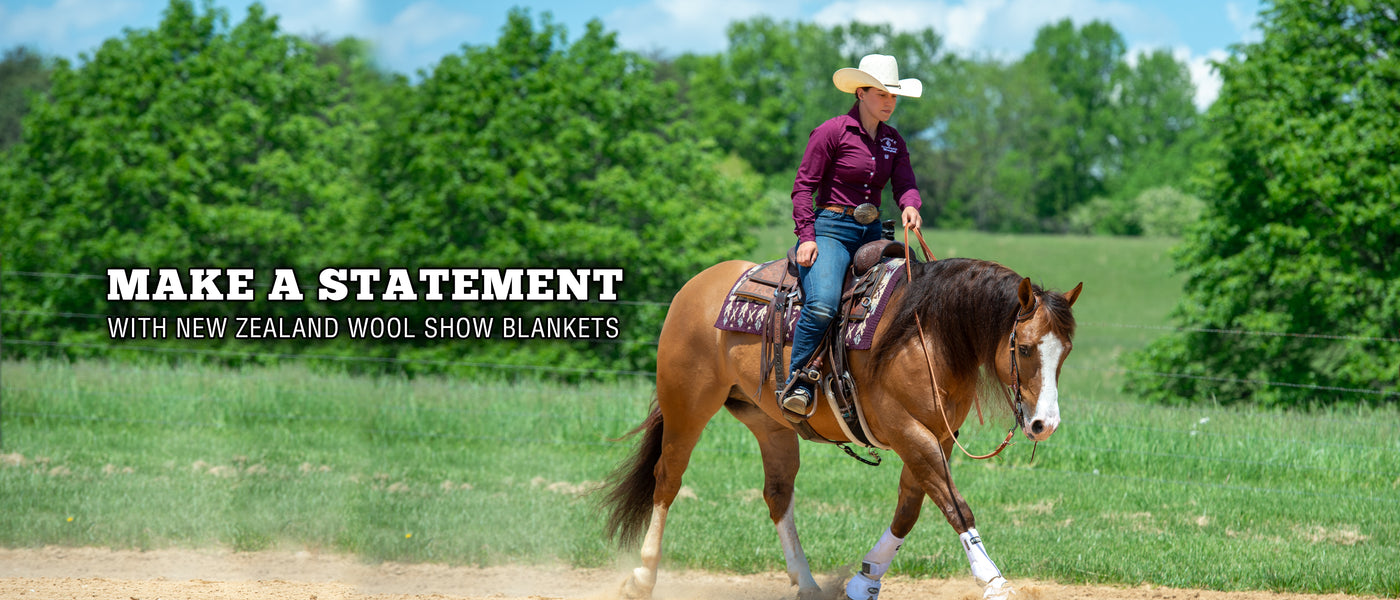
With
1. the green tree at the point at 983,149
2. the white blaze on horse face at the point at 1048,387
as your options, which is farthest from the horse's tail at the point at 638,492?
the green tree at the point at 983,149

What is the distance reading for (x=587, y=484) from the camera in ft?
29.7

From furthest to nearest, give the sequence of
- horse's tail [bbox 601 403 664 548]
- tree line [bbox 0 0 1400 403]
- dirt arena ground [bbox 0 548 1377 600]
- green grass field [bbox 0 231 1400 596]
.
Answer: tree line [bbox 0 0 1400 403] → green grass field [bbox 0 231 1400 596] → horse's tail [bbox 601 403 664 548] → dirt arena ground [bbox 0 548 1377 600]

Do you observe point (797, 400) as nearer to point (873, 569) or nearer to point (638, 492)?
point (873, 569)

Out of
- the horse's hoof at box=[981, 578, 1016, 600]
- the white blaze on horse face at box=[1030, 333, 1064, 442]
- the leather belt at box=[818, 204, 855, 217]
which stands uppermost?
the leather belt at box=[818, 204, 855, 217]

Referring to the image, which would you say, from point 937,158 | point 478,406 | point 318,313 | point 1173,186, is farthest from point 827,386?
point 1173,186

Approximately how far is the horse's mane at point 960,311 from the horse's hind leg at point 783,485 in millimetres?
1200

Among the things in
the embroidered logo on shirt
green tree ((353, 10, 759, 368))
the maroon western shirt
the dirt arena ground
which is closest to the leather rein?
the maroon western shirt

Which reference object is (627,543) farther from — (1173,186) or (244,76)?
(1173,186)

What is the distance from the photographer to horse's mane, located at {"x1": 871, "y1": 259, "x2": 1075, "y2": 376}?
4.70 m

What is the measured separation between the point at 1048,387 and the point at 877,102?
5.73ft

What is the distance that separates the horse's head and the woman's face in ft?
4.20

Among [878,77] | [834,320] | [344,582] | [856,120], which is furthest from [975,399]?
[344,582]

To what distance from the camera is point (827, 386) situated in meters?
5.29

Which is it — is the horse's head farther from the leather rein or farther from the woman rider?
the woman rider
